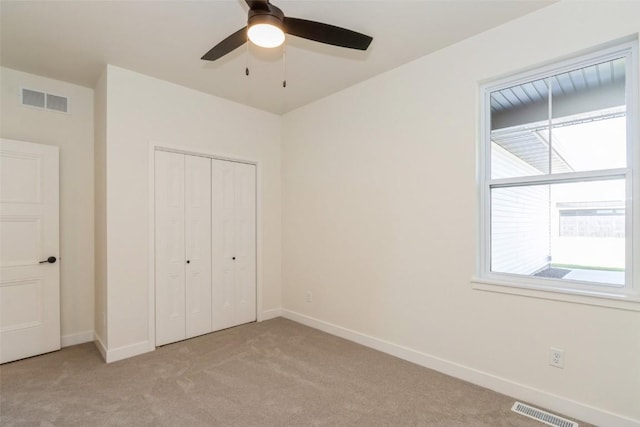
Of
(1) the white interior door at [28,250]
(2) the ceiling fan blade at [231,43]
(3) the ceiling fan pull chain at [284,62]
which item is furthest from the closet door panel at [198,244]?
(2) the ceiling fan blade at [231,43]

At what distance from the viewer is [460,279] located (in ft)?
8.79

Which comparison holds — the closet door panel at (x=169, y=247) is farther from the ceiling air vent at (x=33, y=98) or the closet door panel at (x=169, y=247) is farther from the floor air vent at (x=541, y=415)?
the floor air vent at (x=541, y=415)

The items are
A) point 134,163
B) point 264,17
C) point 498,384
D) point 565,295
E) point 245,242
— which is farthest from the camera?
point 245,242

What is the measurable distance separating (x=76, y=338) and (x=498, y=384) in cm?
414

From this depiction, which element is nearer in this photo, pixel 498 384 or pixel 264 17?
pixel 264 17

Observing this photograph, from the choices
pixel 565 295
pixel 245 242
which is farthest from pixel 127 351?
pixel 565 295

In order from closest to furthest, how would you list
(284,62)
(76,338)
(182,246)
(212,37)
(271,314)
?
(212,37) < (284,62) < (76,338) < (182,246) < (271,314)

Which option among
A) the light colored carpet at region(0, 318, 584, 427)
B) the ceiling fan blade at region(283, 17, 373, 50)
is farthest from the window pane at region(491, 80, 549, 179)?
the light colored carpet at region(0, 318, 584, 427)

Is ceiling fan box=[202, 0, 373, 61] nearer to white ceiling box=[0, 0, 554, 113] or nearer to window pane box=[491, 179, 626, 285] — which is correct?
white ceiling box=[0, 0, 554, 113]

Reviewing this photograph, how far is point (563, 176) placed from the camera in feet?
7.47

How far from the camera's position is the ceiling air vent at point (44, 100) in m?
3.18

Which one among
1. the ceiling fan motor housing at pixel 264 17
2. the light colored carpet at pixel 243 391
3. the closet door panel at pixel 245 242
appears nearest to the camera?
the ceiling fan motor housing at pixel 264 17

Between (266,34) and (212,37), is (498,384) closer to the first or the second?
(266,34)

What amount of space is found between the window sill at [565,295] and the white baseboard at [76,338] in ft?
13.1
